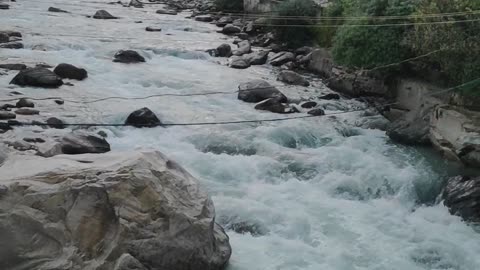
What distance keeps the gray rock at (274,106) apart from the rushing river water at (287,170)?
0.23m

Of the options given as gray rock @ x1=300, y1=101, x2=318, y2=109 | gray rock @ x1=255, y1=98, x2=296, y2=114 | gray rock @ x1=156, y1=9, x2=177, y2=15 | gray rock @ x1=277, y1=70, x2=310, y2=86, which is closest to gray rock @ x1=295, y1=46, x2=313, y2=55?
gray rock @ x1=277, y1=70, x2=310, y2=86

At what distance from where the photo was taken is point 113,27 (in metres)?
18.7

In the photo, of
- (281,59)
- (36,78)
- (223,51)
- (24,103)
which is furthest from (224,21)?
(24,103)

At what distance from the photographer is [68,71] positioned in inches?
477

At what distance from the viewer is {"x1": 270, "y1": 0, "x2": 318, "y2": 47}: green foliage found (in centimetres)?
1606

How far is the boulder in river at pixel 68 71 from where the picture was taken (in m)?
12.1

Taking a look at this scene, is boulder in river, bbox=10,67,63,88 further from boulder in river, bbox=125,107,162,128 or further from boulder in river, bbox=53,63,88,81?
boulder in river, bbox=125,107,162,128

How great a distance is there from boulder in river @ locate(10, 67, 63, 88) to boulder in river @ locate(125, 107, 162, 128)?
255 centimetres

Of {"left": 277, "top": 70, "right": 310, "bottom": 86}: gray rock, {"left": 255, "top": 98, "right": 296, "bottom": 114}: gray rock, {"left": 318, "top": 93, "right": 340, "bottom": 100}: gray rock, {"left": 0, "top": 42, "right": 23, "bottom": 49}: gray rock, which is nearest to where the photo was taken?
{"left": 255, "top": 98, "right": 296, "bottom": 114}: gray rock

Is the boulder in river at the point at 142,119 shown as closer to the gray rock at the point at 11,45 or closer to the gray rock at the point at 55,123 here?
the gray rock at the point at 55,123

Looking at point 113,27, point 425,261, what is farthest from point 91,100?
point 113,27

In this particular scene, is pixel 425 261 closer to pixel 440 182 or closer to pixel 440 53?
pixel 440 182

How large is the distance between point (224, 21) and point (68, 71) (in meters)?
10.4

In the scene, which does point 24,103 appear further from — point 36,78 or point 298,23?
point 298,23
